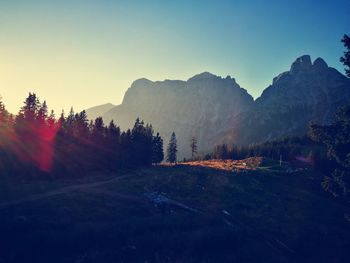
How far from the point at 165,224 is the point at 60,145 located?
136ft

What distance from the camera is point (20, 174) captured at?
59469mm

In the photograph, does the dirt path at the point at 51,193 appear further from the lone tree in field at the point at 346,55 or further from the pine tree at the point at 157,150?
the pine tree at the point at 157,150

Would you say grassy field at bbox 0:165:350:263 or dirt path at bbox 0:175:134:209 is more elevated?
dirt path at bbox 0:175:134:209

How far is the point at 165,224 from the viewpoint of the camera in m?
38.3

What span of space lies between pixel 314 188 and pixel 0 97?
74.1 m

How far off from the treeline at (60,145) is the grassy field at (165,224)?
603 cm

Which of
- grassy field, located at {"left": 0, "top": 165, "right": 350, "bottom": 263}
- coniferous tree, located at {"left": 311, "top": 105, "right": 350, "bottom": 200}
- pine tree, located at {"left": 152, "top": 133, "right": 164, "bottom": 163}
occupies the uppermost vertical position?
pine tree, located at {"left": 152, "top": 133, "right": 164, "bottom": 163}

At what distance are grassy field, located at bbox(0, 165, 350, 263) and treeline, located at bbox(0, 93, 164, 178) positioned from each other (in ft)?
19.8

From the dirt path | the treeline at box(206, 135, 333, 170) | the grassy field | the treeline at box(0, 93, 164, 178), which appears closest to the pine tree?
the treeline at box(0, 93, 164, 178)

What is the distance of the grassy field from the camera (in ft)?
97.7

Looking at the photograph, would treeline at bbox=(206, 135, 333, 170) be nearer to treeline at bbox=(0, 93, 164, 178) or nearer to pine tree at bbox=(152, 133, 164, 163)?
pine tree at bbox=(152, 133, 164, 163)

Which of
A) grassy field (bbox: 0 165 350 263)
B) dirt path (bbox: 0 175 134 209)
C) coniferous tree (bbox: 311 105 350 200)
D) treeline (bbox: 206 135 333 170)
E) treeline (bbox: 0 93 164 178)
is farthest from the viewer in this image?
treeline (bbox: 206 135 333 170)

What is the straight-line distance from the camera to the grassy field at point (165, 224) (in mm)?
29781

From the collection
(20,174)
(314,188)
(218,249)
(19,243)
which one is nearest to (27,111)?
(20,174)
